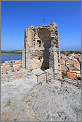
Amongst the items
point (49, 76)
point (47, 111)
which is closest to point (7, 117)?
point (47, 111)

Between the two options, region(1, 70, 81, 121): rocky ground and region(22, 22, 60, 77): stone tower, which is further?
region(22, 22, 60, 77): stone tower

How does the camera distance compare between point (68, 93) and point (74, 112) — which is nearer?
point (74, 112)

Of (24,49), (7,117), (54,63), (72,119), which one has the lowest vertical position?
(72,119)

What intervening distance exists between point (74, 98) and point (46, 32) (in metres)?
7.92

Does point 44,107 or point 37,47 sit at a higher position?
point 37,47

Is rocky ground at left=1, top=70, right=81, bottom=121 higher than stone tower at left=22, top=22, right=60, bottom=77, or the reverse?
stone tower at left=22, top=22, right=60, bottom=77

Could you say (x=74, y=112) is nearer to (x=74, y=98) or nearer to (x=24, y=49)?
(x=74, y=98)

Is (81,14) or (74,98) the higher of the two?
(81,14)

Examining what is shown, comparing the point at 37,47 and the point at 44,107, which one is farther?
the point at 37,47

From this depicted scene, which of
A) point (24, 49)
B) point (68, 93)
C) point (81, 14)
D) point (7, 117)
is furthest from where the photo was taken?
point (24, 49)

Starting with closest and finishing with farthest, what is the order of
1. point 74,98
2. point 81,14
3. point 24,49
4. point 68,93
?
point 74,98 → point 68,93 → point 81,14 → point 24,49

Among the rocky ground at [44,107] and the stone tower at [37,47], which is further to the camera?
the stone tower at [37,47]

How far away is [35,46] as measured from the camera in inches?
374

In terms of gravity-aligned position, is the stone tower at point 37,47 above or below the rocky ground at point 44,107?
above
